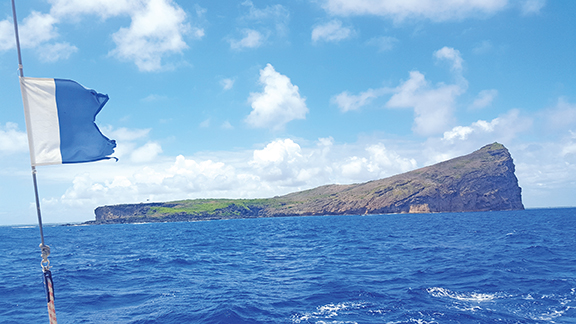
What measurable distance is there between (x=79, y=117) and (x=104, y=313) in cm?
1456

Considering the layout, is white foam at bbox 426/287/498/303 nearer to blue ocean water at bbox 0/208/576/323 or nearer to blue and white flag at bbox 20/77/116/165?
blue ocean water at bbox 0/208/576/323

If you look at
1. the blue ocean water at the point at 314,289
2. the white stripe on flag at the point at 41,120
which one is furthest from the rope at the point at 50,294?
the blue ocean water at the point at 314,289

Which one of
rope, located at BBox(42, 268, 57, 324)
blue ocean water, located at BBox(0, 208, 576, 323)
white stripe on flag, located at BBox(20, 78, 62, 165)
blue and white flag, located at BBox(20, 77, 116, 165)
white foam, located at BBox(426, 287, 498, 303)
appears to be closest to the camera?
rope, located at BBox(42, 268, 57, 324)

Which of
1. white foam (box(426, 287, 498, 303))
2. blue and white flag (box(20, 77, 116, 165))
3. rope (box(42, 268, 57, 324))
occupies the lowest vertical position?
white foam (box(426, 287, 498, 303))

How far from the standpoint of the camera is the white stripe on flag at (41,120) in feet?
28.5

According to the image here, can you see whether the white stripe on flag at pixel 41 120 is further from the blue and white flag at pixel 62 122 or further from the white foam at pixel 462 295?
the white foam at pixel 462 295

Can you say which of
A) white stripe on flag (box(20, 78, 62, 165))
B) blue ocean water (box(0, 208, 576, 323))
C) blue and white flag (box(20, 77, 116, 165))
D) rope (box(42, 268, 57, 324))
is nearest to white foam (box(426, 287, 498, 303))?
blue ocean water (box(0, 208, 576, 323))

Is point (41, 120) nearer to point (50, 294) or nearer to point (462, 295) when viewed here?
point (50, 294)

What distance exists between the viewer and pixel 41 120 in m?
9.01

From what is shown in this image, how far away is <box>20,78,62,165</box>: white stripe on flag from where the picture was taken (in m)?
8.68

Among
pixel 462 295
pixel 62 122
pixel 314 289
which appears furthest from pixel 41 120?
pixel 462 295

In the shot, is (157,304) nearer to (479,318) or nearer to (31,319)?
(31,319)

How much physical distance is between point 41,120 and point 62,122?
1.64 ft

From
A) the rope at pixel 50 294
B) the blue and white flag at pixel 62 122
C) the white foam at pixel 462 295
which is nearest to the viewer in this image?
the rope at pixel 50 294
